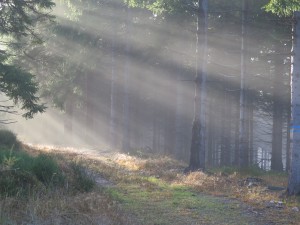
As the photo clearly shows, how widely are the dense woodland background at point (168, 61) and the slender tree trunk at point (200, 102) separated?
2.45 metres

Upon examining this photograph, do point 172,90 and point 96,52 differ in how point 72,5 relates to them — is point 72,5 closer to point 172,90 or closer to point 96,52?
point 96,52

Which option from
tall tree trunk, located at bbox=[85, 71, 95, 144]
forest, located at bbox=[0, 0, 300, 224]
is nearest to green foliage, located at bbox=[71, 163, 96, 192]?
forest, located at bbox=[0, 0, 300, 224]

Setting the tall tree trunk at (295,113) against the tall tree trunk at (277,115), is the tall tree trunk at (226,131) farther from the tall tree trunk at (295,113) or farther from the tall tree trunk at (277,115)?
the tall tree trunk at (295,113)

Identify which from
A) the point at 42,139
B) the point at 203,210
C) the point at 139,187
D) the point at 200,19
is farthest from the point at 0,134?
the point at 42,139

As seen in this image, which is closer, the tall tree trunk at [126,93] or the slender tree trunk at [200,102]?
the slender tree trunk at [200,102]

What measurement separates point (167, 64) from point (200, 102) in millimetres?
12495

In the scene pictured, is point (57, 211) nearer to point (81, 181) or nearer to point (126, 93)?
point (81, 181)

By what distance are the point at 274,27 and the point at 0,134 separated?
13580mm

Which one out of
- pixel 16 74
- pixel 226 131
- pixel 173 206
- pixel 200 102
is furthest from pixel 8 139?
pixel 226 131

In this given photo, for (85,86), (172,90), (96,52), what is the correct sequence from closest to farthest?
1. (96,52)
2. (172,90)
3. (85,86)

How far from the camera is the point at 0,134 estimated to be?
→ 16109 mm

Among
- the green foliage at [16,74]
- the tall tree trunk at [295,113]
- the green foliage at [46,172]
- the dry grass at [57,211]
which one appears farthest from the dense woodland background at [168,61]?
the dry grass at [57,211]

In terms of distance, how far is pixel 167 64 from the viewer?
27828 mm

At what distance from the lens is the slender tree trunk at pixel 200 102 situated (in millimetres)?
15734
